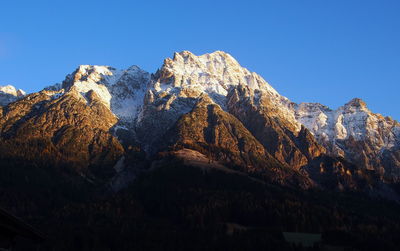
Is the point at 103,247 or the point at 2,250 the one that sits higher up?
the point at 103,247

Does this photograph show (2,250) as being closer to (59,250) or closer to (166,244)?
(59,250)

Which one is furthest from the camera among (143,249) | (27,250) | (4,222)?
(143,249)

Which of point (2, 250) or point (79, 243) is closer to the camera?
point (2, 250)

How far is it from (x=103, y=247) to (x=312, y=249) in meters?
80.0

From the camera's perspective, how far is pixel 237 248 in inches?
7721

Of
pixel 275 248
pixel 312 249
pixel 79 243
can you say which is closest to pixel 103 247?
pixel 79 243

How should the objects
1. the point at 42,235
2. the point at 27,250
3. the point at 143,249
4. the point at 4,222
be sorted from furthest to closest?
1. the point at 143,249
2. the point at 27,250
3. the point at 42,235
4. the point at 4,222

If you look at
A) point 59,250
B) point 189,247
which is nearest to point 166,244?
point 189,247

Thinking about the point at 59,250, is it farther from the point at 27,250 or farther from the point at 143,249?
the point at 143,249

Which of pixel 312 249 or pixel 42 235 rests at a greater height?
pixel 312 249

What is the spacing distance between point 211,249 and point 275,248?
25.1 metres

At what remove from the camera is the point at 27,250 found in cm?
17650

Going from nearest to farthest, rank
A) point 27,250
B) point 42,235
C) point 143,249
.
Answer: point 42,235 < point 27,250 < point 143,249

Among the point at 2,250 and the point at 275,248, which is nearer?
the point at 2,250
